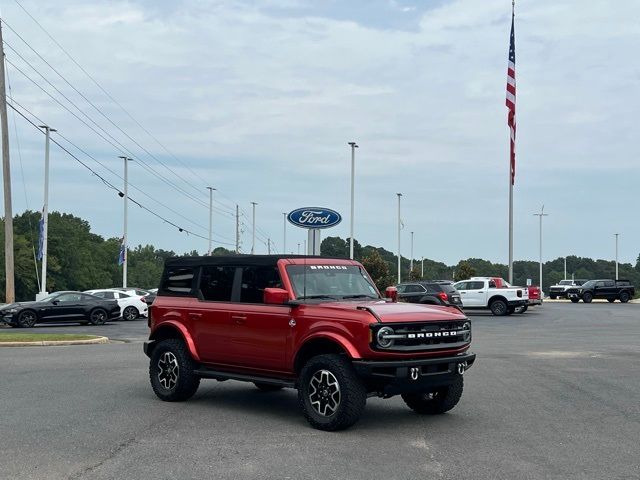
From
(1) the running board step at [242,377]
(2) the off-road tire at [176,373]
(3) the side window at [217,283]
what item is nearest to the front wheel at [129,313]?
(2) the off-road tire at [176,373]

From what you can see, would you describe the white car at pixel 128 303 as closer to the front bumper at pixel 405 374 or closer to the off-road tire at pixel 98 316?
the off-road tire at pixel 98 316

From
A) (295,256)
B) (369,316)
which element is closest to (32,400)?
(295,256)

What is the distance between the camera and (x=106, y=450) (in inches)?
315

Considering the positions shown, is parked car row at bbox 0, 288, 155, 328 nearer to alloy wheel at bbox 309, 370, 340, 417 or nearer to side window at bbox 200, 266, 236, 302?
side window at bbox 200, 266, 236, 302

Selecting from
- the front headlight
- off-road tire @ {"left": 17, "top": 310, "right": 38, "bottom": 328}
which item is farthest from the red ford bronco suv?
off-road tire @ {"left": 17, "top": 310, "right": 38, "bottom": 328}

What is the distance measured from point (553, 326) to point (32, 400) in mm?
22811

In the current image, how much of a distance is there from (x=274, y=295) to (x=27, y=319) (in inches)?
933

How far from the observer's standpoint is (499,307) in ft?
131

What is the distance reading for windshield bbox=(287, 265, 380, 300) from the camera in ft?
33.2

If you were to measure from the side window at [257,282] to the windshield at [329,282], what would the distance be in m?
0.22

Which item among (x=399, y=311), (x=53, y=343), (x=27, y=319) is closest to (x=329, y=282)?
(x=399, y=311)

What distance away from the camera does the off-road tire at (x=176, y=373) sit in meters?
11.0

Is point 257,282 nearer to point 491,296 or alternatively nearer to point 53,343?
point 53,343

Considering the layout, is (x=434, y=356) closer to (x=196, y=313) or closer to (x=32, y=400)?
(x=196, y=313)
